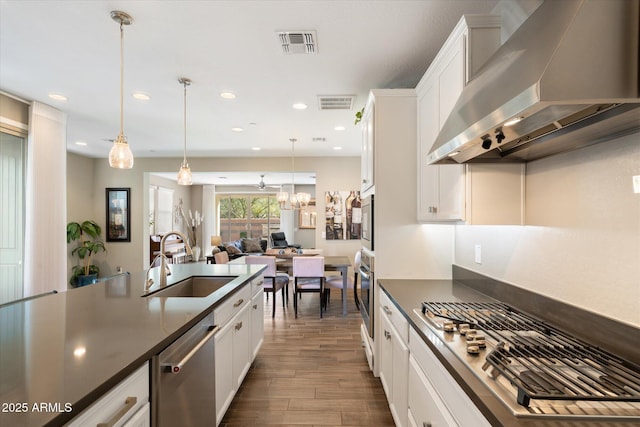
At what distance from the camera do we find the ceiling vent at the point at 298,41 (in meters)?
2.32

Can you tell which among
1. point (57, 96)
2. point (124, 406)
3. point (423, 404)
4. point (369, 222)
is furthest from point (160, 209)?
point (423, 404)

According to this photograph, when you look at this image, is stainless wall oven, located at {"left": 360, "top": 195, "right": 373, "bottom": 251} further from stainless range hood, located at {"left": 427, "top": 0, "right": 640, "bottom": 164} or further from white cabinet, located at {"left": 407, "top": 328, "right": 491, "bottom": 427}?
stainless range hood, located at {"left": 427, "top": 0, "right": 640, "bottom": 164}

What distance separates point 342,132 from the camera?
4957mm

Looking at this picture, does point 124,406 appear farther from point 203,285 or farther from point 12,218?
point 12,218

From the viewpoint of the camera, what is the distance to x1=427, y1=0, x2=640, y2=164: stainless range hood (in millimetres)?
859

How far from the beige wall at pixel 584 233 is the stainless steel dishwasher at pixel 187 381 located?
1716 mm

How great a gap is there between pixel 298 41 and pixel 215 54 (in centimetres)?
73

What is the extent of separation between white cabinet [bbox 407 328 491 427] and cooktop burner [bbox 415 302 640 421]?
3.8 inches

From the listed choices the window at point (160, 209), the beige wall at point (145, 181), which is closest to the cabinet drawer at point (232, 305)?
the beige wall at point (145, 181)

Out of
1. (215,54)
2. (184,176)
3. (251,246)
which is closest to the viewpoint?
(215,54)

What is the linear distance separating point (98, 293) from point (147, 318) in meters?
0.82

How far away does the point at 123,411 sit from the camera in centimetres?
101

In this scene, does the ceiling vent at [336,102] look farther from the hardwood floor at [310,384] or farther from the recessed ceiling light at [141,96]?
the hardwood floor at [310,384]

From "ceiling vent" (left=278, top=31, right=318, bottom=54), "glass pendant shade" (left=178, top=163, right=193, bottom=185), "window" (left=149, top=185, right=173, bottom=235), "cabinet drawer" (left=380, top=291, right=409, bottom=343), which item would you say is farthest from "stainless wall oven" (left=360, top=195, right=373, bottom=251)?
"window" (left=149, top=185, right=173, bottom=235)
